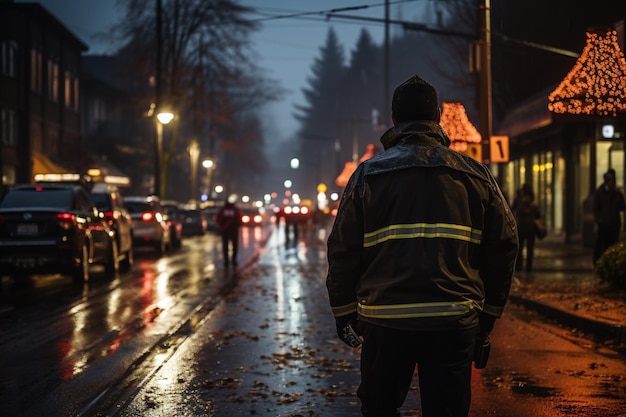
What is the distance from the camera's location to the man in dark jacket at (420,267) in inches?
170

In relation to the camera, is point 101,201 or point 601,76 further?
point 101,201

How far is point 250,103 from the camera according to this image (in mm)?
65062

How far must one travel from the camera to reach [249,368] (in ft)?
32.0

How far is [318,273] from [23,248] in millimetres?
7615

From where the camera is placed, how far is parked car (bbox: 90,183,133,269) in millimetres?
22473

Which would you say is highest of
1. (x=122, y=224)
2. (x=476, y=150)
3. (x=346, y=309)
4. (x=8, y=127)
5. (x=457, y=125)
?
(x=8, y=127)

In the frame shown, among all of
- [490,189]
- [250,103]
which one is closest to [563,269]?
[490,189]

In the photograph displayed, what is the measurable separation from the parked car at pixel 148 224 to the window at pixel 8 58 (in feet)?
43.5

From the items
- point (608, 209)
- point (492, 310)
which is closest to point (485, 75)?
point (608, 209)

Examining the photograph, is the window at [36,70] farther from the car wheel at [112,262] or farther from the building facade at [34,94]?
Result: the car wheel at [112,262]

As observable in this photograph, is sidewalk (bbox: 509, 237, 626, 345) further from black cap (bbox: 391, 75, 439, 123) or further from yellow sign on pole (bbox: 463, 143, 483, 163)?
black cap (bbox: 391, 75, 439, 123)

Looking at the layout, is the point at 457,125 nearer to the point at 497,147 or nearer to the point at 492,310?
the point at 497,147

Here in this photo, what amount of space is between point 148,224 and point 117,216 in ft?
30.5

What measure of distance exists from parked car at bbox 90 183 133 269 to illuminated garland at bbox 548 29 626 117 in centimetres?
1038
